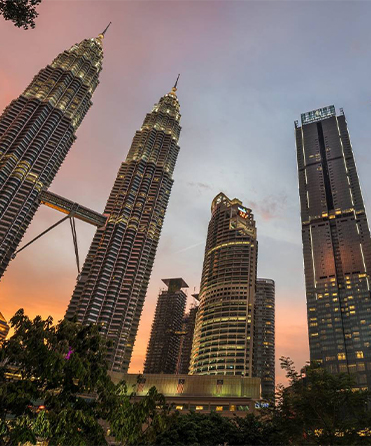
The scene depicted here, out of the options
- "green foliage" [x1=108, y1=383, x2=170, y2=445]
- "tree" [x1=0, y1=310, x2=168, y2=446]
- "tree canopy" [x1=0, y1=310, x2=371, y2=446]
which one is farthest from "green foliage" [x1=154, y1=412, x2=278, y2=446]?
"tree" [x1=0, y1=310, x2=168, y2=446]

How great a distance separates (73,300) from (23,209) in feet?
159

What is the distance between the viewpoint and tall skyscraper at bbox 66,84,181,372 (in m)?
151

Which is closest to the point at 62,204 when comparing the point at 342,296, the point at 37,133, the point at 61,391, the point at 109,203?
the point at 37,133

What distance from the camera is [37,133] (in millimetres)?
152125

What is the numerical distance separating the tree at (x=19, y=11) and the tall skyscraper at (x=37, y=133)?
125827 millimetres

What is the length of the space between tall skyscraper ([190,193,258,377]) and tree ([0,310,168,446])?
144m

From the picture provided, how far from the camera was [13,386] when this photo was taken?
54.5 ft

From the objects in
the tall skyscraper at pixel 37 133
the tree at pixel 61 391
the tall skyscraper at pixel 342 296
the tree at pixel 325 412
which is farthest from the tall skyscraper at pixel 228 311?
the tree at pixel 61 391

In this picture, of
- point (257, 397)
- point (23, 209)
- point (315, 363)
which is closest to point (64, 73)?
point (23, 209)

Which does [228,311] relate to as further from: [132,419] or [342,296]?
[132,419]

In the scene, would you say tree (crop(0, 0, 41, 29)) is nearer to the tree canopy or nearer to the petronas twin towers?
the tree canopy

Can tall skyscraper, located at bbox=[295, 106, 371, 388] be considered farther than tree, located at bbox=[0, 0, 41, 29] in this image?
Yes

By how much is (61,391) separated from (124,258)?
485 ft

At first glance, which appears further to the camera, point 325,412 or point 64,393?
point 325,412
